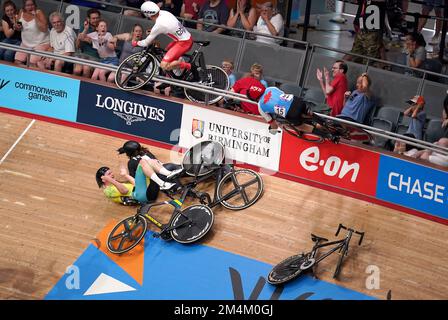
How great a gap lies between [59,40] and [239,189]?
4.32 metres

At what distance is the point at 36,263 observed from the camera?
11891mm

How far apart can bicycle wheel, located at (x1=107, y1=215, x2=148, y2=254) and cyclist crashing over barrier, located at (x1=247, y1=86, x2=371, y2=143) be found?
222 cm

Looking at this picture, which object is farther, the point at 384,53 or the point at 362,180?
the point at 384,53

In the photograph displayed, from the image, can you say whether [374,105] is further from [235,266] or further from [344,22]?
[344,22]

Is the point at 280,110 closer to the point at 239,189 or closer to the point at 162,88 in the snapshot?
the point at 239,189

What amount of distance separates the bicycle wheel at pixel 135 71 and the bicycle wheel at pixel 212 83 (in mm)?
622

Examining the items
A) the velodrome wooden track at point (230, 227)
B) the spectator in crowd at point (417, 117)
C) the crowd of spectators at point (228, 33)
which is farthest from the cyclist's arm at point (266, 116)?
the spectator in crowd at point (417, 117)

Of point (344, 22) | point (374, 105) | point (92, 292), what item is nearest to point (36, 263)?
point (92, 292)

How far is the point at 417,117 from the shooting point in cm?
1262

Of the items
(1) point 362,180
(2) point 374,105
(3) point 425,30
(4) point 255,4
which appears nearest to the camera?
(1) point 362,180

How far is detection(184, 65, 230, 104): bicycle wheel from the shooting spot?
13469 millimetres

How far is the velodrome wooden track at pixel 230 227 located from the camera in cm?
1148

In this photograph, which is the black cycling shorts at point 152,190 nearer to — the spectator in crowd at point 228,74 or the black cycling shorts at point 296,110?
the spectator in crowd at point 228,74

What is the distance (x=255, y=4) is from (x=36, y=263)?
6382 mm
